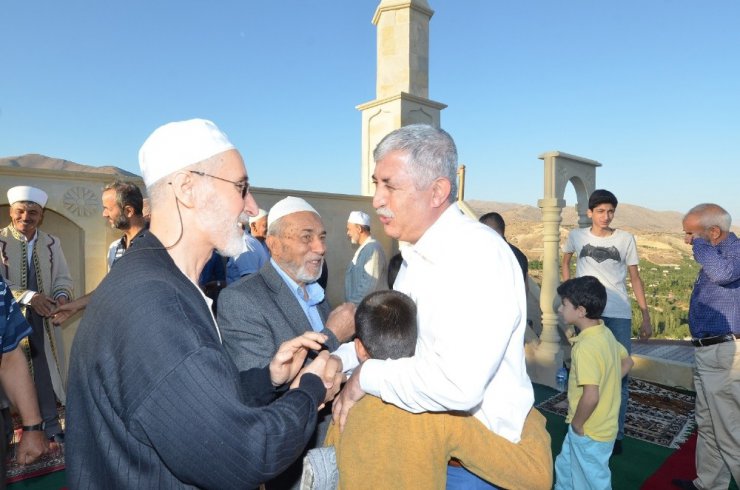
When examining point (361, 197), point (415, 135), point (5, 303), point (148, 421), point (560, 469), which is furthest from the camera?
point (361, 197)

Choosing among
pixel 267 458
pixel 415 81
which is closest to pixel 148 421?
pixel 267 458

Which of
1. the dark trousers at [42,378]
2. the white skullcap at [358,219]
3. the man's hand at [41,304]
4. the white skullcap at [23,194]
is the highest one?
the white skullcap at [23,194]

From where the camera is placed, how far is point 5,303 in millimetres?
2014

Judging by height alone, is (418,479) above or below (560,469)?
above

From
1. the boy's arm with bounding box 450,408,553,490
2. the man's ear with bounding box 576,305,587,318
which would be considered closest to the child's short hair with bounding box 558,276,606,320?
the man's ear with bounding box 576,305,587,318

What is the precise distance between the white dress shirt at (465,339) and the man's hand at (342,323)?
0.73 m

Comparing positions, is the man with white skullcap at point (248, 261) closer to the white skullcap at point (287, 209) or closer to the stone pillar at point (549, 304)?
the white skullcap at point (287, 209)

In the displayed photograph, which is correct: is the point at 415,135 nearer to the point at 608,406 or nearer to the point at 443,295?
the point at 443,295

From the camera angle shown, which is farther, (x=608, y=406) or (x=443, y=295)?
(x=608, y=406)

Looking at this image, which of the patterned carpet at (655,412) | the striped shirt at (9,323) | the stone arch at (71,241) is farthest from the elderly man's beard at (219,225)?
the stone arch at (71,241)

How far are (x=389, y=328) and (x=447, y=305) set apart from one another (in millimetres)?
324

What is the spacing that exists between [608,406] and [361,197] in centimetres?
635

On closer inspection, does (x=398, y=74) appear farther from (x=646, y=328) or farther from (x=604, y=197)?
(x=646, y=328)

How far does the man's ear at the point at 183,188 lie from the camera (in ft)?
4.41
